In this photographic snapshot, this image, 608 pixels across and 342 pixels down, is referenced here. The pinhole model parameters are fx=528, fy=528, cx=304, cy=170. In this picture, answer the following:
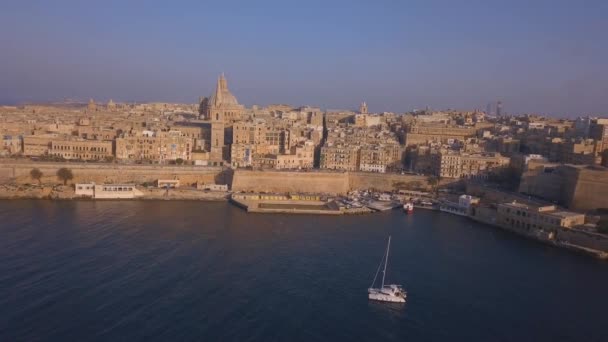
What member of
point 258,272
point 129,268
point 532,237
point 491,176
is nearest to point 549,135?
point 491,176

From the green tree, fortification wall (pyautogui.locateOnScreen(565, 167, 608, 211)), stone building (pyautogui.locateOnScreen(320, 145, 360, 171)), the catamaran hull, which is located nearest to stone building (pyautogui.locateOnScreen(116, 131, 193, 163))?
stone building (pyautogui.locateOnScreen(320, 145, 360, 171))

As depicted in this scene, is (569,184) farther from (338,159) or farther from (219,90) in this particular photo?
(219,90)

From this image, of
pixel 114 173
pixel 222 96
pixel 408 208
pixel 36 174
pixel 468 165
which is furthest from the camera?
pixel 222 96

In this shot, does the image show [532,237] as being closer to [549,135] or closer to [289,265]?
[289,265]

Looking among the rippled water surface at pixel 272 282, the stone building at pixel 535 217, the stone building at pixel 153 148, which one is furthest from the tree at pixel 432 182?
the stone building at pixel 153 148

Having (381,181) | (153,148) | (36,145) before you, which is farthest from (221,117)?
(381,181)

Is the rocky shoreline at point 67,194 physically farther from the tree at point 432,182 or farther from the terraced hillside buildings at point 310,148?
the tree at point 432,182

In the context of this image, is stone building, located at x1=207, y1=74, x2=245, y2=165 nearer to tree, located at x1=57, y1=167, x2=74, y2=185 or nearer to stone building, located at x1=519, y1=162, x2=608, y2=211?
tree, located at x1=57, y1=167, x2=74, y2=185
